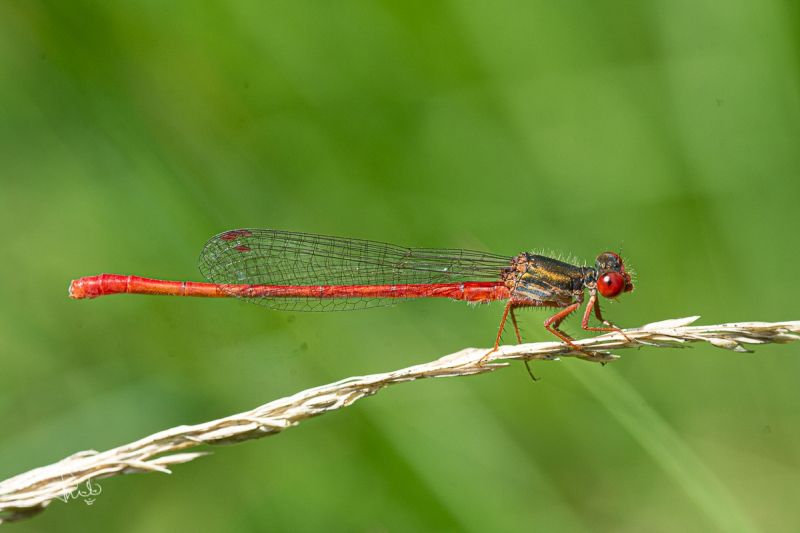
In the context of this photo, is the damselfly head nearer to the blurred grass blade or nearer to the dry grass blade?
the blurred grass blade

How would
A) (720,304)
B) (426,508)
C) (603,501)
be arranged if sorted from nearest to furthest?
1. (426,508)
2. (603,501)
3. (720,304)

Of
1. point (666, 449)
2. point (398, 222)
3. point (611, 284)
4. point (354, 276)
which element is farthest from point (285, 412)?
point (398, 222)

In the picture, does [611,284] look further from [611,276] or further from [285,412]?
[285,412]

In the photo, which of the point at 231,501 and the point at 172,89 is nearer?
the point at 231,501

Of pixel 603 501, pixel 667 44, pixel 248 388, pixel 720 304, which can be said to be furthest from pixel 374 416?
pixel 667 44

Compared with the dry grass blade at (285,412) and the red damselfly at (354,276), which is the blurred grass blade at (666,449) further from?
the red damselfly at (354,276)

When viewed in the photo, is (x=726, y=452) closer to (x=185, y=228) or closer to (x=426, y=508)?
(x=426, y=508)

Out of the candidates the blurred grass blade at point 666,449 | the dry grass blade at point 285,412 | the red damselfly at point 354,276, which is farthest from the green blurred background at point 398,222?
the dry grass blade at point 285,412
